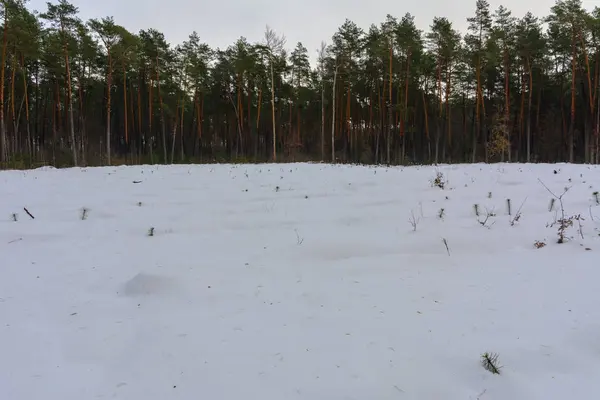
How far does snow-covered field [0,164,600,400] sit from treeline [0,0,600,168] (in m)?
21.1

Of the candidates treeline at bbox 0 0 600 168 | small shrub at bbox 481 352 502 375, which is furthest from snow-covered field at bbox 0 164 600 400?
treeline at bbox 0 0 600 168

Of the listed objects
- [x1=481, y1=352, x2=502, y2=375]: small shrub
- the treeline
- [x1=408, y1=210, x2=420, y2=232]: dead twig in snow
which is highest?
the treeline

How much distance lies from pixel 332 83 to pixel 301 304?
3119 centimetres

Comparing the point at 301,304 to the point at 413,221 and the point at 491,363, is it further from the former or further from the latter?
the point at 413,221

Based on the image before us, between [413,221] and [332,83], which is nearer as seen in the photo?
[413,221]

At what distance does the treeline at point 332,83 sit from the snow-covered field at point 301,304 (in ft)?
69.4

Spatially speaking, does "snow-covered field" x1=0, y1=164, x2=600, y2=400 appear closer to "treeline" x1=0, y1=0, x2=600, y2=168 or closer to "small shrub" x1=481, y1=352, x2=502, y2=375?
"small shrub" x1=481, y1=352, x2=502, y2=375

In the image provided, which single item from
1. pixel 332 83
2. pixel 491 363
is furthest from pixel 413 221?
pixel 332 83

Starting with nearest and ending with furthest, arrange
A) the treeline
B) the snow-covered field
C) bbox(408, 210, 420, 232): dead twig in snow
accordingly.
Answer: the snow-covered field → bbox(408, 210, 420, 232): dead twig in snow → the treeline

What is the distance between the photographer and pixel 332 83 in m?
31.4

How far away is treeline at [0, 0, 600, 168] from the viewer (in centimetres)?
2303

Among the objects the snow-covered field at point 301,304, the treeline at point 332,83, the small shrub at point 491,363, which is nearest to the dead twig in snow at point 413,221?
the snow-covered field at point 301,304

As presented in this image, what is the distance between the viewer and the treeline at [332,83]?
23.0 m

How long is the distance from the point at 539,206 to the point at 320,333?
4229mm
